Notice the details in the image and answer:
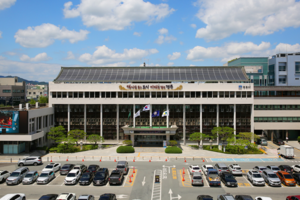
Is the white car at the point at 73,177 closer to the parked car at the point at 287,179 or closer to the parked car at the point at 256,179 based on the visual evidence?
the parked car at the point at 256,179

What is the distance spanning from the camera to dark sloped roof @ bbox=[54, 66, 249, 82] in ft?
245

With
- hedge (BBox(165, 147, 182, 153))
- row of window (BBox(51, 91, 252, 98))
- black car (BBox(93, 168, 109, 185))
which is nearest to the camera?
black car (BBox(93, 168, 109, 185))

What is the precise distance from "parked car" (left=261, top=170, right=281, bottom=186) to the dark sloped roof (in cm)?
3839

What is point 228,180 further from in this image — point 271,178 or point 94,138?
point 94,138

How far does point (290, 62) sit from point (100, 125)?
3399 inches

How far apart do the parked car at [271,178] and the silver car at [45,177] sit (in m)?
36.2

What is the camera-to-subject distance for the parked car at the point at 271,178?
37844 millimetres

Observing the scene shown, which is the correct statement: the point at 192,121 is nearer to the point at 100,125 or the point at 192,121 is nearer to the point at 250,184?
the point at 100,125

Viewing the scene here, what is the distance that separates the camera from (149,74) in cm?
7712

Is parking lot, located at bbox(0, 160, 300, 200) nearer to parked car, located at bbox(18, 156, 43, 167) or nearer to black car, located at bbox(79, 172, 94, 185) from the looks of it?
black car, located at bbox(79, 172, 94, 185)

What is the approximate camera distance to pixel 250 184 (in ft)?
129

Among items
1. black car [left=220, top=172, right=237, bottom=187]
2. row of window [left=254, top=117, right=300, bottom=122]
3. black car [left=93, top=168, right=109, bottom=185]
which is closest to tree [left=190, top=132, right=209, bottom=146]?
row of window [left=254, top=117, right=300, bottom=122]

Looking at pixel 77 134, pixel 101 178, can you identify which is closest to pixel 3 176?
pixel 101 178

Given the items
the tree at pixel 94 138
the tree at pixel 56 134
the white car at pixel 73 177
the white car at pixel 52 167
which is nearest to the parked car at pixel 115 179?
the white car at pixel 73 177
